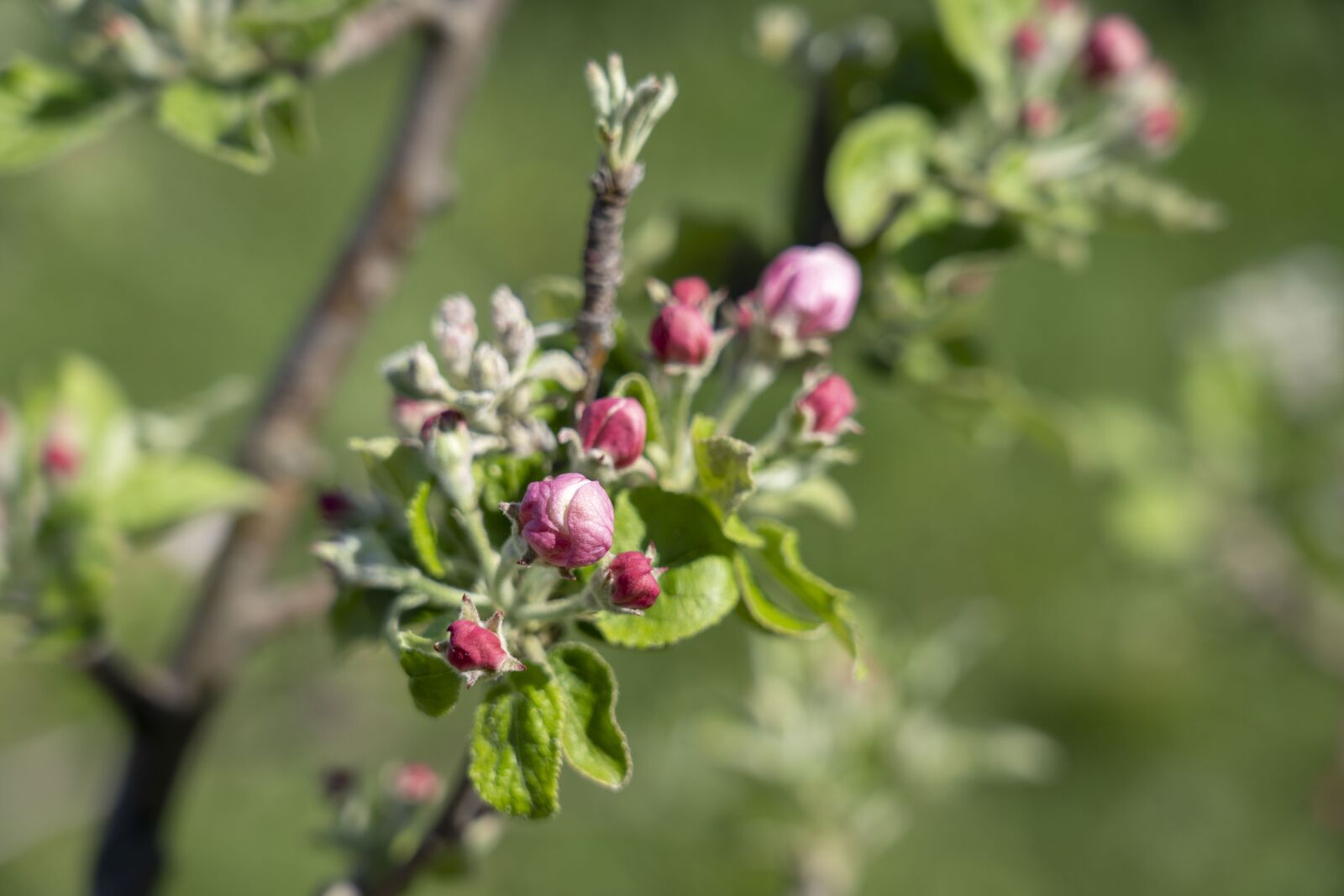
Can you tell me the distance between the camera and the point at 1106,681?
4.43 meters

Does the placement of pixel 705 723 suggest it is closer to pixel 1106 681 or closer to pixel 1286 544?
pixel 1286 544

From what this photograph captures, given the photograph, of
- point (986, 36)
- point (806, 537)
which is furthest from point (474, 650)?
point (806, 537)

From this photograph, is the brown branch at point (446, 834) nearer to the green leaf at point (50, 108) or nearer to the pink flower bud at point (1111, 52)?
the green leaf at point (50, 108)

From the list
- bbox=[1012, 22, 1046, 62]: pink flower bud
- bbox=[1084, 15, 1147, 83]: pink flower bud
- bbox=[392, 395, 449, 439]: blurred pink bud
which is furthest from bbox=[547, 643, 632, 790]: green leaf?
bbox=[1084, 15, 1147, 83]: pink flower bud

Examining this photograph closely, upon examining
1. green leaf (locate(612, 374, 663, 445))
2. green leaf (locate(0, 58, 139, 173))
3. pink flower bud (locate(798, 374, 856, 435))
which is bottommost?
pink flower bud (locate(798, 374, 856, 435))

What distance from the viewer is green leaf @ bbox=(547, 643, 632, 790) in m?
0.93

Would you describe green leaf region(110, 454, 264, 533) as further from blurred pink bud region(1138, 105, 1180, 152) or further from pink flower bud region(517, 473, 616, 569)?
blurred pink bud region(1138, 105, 1180, 152)

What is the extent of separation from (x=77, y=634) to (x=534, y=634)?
2.05ft

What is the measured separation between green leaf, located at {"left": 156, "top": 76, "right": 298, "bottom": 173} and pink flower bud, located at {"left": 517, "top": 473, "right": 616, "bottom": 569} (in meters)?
0.51

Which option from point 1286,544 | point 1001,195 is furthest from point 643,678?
point 1001,195

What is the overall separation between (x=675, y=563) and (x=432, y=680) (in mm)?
201

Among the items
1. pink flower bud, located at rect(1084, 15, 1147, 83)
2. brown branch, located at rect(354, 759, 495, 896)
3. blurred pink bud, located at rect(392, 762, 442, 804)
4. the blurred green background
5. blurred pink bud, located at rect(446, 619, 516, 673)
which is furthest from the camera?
the blurred green background

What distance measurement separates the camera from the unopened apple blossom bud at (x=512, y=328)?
3.11ft

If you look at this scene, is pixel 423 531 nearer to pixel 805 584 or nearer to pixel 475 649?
pixel 475 649
